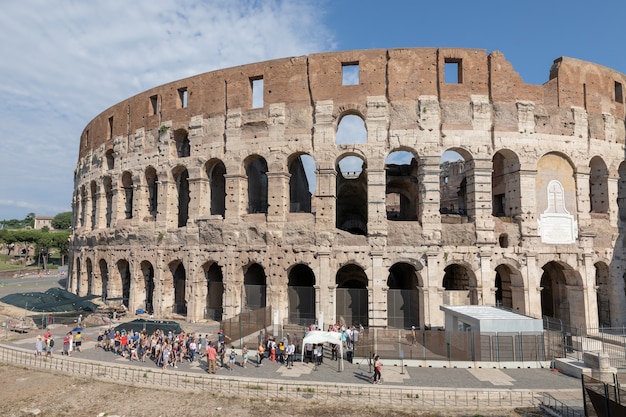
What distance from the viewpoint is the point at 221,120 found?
23.1 meters

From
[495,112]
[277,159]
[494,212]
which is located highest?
[495,112]

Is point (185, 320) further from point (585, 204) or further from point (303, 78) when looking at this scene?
point (585, 204)

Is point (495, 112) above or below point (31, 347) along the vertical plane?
above

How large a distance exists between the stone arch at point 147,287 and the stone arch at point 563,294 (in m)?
23.1

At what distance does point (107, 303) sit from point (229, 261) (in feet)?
32.4

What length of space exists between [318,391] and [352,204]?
18.5 m

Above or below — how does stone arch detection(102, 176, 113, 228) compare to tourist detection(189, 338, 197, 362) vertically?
above

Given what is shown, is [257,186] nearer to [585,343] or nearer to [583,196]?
[583,196]

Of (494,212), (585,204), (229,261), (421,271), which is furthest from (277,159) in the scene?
(585,204)

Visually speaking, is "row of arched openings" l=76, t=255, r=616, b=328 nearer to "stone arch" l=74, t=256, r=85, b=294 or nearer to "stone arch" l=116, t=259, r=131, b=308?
"stone arch" l=116, t=259, r=131, b=308

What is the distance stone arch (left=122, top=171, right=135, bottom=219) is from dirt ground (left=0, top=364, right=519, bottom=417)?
56.5 ft

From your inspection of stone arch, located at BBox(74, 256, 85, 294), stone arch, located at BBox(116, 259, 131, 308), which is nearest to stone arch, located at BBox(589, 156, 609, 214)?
stone arch, located at BBox(116, 259, 131, 308)

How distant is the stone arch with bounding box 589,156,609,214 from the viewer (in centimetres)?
2188

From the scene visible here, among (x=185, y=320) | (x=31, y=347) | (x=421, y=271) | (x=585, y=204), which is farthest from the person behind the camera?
(x=185, y=320)
